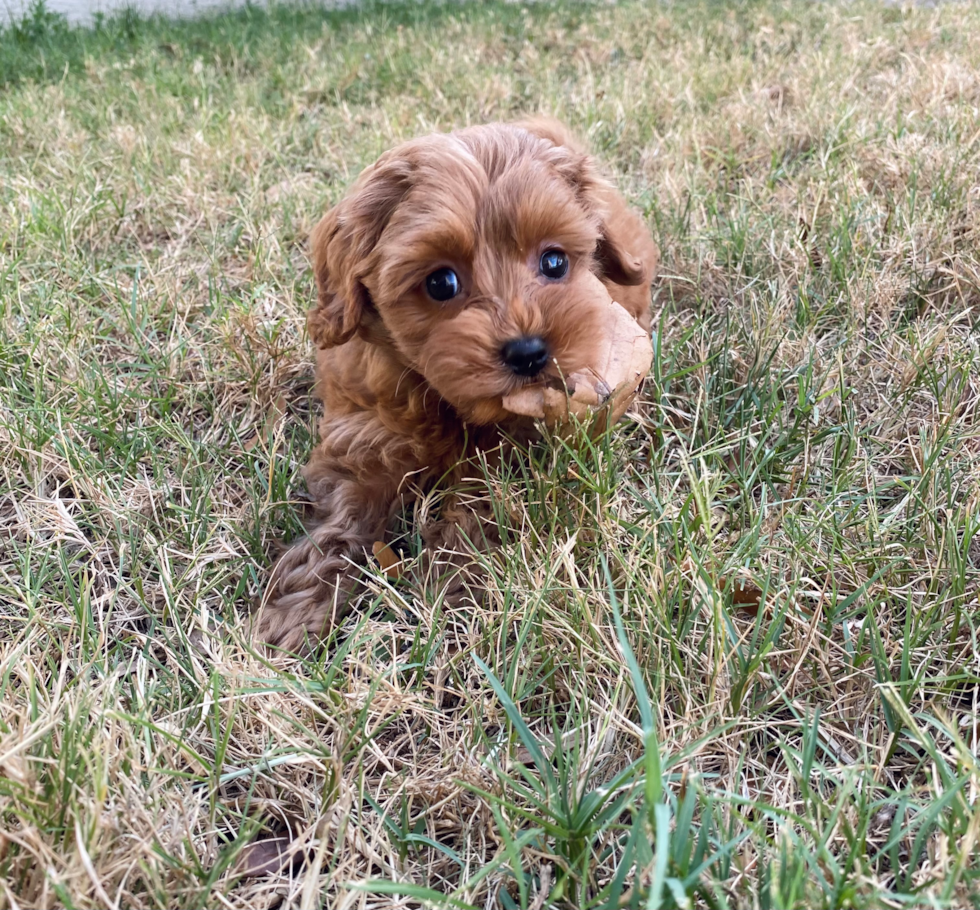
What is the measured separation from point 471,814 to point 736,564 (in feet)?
2.64

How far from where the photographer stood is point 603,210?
8.06 feet

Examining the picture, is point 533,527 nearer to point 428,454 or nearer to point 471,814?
point 428,454

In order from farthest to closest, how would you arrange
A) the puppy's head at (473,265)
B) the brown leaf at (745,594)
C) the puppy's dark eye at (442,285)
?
1. the puppy's dark eye at (442,285)
2. the puppy's head at (473,265)
3. the brown leaf at (745,594)

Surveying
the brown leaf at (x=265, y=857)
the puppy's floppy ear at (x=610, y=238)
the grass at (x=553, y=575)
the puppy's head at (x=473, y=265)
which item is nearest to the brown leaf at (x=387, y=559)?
the grass at (x=553, y=575)

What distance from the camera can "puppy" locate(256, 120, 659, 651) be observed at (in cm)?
201

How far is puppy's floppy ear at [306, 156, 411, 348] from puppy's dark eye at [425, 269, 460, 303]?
0.20 m

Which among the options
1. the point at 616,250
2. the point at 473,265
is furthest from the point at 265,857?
the point at 616,250

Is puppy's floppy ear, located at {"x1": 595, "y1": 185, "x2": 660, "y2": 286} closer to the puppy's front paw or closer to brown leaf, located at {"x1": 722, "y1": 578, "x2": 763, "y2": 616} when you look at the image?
brown leaf, located at {"x1": 722, "y1": 578, "x2": 763, "y2": 616}

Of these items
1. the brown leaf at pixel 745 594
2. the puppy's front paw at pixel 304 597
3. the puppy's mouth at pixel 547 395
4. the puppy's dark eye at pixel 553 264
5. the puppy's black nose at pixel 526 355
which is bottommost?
the puppy's front paw at pixel 304 597

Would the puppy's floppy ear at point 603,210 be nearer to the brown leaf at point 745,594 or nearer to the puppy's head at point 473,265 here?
the puppy's head at point 473,265

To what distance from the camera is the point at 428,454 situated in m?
2.32

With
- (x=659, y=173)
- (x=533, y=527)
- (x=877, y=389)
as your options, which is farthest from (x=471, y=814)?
(x=659, y=173)

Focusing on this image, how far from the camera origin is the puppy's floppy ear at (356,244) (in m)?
2.24

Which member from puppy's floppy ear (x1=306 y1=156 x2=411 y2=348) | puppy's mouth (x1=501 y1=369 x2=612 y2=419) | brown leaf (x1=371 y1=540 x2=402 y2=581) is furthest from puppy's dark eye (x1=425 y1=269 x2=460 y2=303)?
brown leaf (x1=371 y1=540 x2=402 y2=581)
